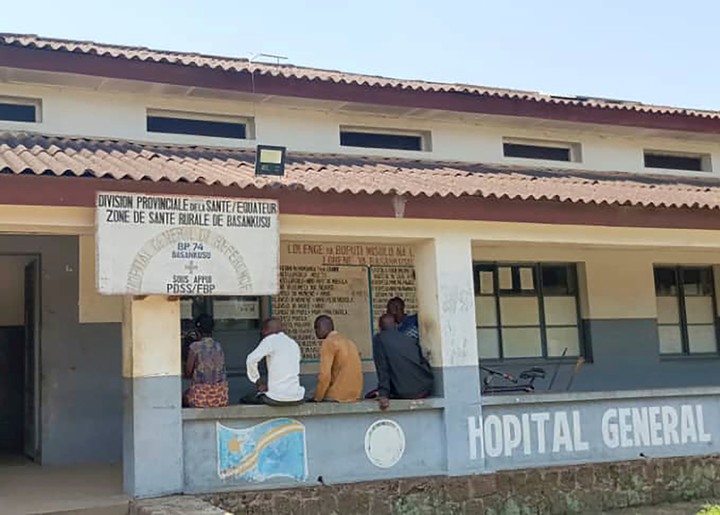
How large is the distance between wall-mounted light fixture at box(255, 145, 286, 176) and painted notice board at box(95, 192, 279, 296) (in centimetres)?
32

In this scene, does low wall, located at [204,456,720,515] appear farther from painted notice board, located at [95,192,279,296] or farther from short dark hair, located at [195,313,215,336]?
painted notice board, located at [95,192,279,296]

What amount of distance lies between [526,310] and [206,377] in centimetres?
560

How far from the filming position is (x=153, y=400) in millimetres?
7309

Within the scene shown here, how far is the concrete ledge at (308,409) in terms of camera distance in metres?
7.52

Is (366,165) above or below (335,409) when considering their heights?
above

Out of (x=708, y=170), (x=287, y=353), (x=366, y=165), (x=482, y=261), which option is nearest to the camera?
(x=287, y=353)

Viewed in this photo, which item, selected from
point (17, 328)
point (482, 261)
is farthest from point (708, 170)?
point (17, 328)

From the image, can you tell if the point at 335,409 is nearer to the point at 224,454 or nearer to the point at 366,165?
the point at 224,454

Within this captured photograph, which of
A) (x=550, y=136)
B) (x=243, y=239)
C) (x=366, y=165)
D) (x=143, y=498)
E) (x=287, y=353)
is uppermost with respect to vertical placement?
(x=550, y=136)

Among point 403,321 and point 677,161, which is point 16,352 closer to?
point 403,321

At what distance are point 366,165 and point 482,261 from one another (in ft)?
8.71

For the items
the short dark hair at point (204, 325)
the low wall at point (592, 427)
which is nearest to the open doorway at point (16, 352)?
the short dark hair at point (204, 325)

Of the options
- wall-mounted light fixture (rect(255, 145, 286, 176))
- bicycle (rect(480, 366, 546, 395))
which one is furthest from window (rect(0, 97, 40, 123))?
bicycle (rect(480, 366, 546, 395))

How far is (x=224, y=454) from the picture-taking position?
755cm
